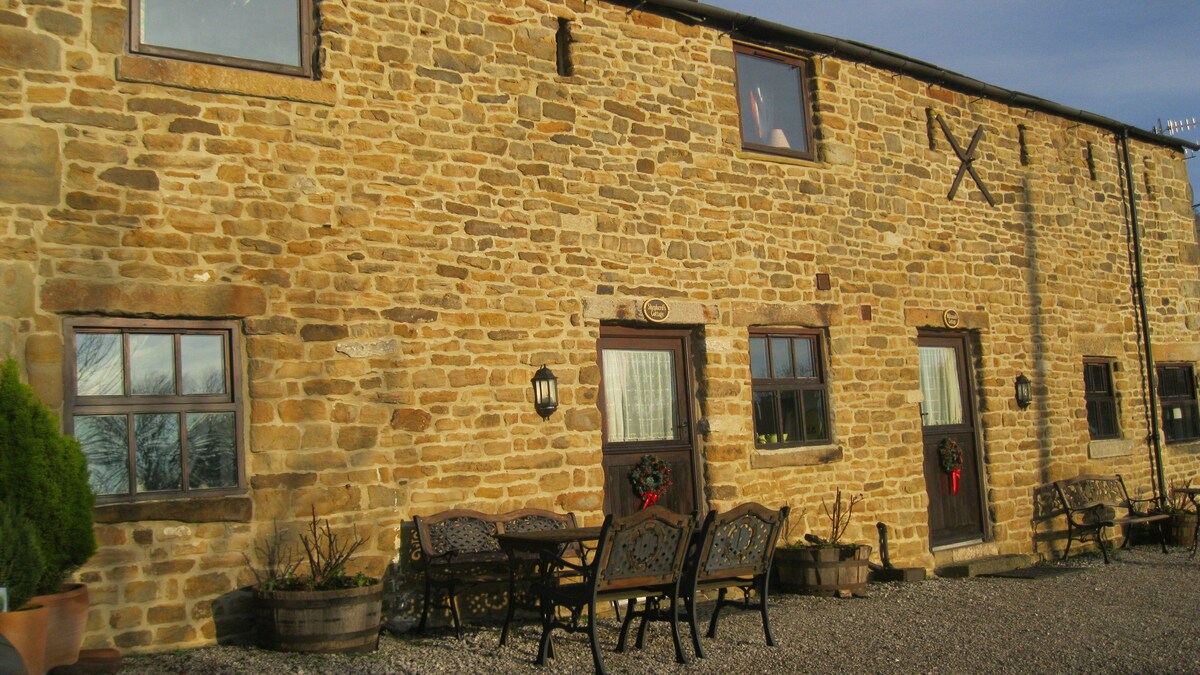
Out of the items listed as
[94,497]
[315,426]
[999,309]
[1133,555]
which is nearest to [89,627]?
[94,497]

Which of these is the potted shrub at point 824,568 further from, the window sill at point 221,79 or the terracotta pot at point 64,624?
the terracotta pot at point 64,624

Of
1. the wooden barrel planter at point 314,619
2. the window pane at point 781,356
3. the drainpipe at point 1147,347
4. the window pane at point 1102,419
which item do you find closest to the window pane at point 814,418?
the window pane at point 781,356

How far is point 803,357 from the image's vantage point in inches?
387

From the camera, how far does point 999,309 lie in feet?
37.4

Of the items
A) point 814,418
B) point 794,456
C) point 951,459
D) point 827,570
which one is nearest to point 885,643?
point 827,570

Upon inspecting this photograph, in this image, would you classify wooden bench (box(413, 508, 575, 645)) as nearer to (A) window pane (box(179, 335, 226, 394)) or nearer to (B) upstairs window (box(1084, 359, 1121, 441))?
(A) window pane (box(179, 335, 226, 394))

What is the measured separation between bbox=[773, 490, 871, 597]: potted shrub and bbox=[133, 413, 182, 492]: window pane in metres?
4.77

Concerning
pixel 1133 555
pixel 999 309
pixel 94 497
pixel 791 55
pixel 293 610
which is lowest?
pixel 1133 555

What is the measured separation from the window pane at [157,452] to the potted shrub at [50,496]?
693 millimetres

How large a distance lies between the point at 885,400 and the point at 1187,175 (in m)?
7.05

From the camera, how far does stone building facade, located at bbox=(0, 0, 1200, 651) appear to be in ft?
21.4

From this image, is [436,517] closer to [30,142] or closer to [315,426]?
[315,426]

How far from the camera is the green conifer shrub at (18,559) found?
530cm

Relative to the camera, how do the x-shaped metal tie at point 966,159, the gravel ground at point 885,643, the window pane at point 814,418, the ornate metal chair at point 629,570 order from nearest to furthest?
1. the ornate metal chair at point 629,570
2. the gravel ground at point 885,643
3. the window pane at point 814,418
4. the x-shaped metal tie at point 966,159
